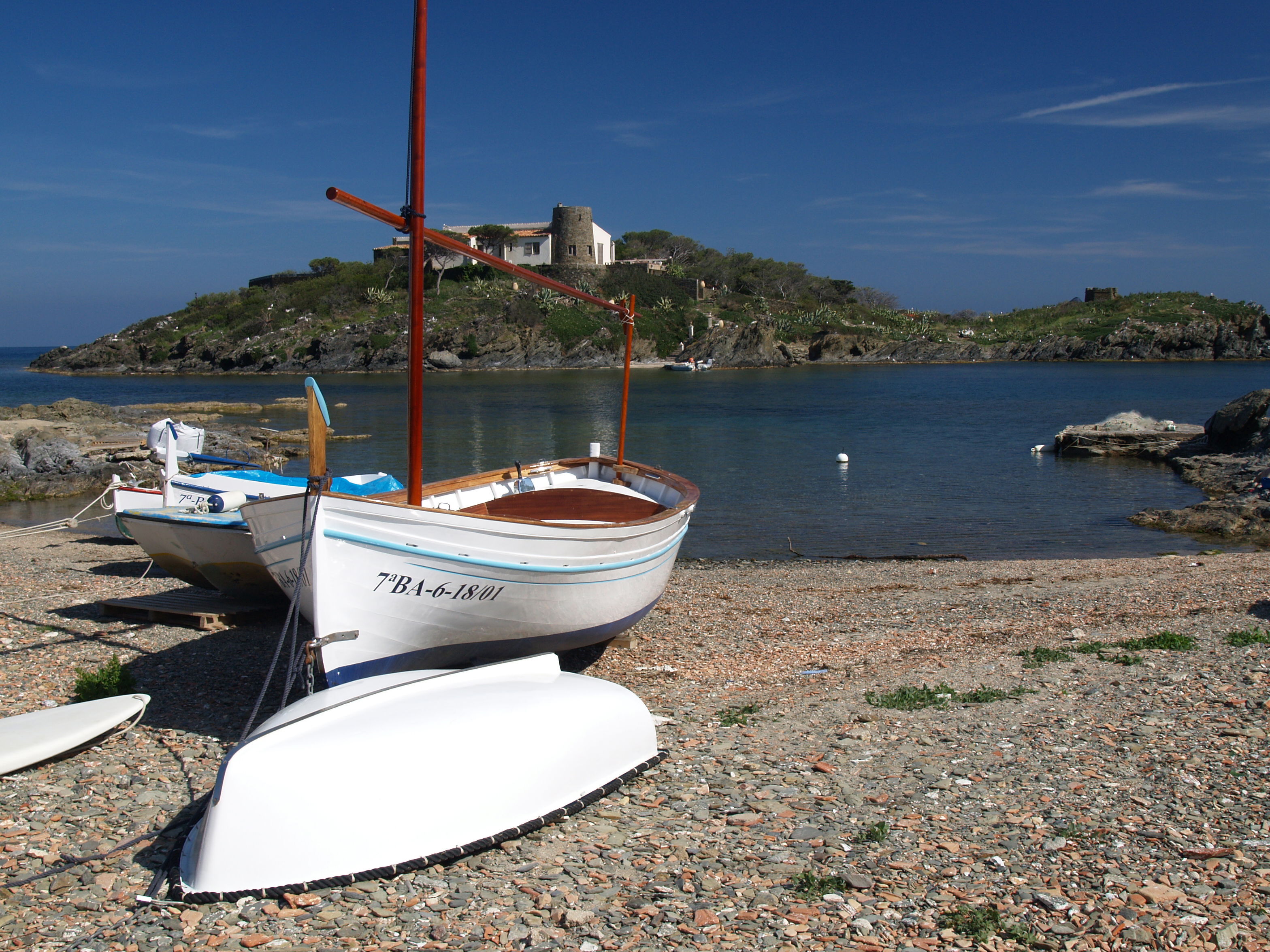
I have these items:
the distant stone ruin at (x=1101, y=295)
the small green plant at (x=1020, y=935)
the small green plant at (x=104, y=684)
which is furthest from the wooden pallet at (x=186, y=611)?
the distant stone ruin at (x=1101, y=295)

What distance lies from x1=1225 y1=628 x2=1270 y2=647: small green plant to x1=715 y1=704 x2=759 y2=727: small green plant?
15.5 ft

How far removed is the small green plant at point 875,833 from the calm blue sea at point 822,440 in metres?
12.5

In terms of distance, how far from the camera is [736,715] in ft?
23.2

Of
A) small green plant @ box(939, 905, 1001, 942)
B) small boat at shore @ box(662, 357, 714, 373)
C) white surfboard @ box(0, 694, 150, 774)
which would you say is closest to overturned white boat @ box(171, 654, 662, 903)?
white surfboard @ box(0, 694, 150, 774)

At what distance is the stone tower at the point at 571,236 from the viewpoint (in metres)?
112

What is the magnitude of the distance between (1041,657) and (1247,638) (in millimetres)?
1869

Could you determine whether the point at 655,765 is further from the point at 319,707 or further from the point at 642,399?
the point at 642,399

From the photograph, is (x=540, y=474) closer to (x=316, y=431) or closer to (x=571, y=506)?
(x=571, y=506)

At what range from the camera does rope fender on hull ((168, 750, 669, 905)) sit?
14.5 feet

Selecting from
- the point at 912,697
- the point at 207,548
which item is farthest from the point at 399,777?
the point at 207,548

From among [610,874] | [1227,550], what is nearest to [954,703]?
[610,874]

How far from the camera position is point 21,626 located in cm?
943

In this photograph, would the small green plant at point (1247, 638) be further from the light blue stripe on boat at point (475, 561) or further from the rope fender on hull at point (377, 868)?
the rope fender on hull at point (377, 868)

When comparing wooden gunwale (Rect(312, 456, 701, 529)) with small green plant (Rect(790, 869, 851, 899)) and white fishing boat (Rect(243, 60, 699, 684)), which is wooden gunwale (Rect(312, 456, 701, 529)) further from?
small green plant (Rect(790, 869, 851, 899))
